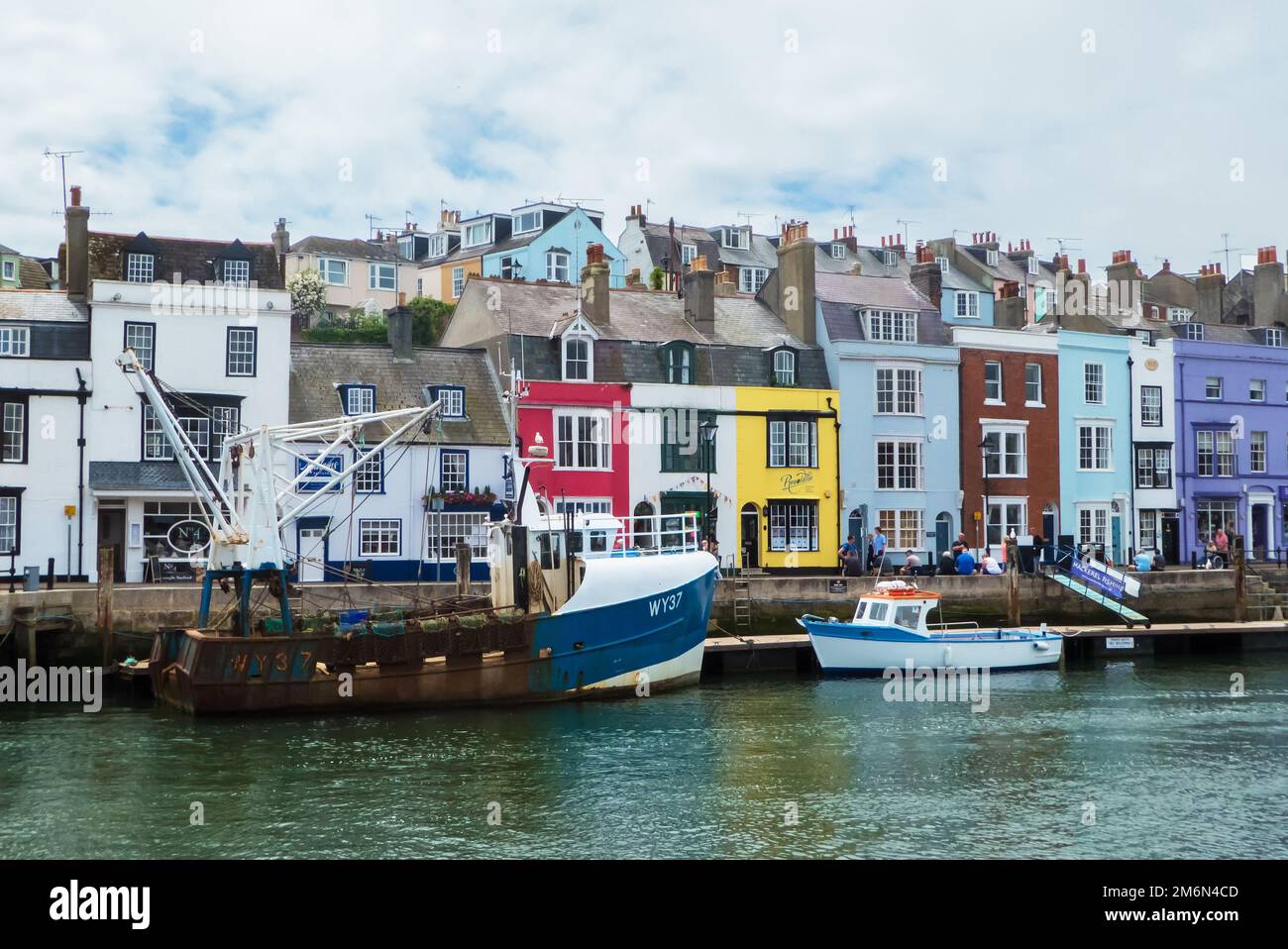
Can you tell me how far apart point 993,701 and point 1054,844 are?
12.2 m

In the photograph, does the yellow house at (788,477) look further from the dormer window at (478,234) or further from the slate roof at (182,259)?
the dormer window at (478,234)

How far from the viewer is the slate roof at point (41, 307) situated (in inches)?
1495

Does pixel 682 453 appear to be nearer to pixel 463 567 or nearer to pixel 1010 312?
pixel 463 567

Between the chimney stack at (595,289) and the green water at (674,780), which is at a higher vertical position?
the chimney stack at (595,289)

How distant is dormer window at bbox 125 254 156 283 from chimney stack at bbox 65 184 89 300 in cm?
136

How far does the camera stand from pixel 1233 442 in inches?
2089

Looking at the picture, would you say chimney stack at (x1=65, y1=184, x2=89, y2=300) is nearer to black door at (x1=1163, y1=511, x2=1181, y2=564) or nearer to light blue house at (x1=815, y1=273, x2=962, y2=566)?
light blue house at (x1=815, y1=273, x2=962, y2=566)

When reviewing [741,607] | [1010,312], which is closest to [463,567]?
[741,607]

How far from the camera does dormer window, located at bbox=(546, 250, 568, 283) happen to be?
70500 millimetres

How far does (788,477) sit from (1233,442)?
19714mm

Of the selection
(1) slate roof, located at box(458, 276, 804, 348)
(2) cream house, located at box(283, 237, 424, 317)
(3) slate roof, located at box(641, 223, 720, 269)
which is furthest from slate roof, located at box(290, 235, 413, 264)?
(1) slate roof, located at box(458, 276, 804, 348)

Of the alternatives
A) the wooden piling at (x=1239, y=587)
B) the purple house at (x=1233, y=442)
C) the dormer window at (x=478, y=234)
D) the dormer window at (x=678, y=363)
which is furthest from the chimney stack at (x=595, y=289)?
the dormer window at (x=478, y=234)
